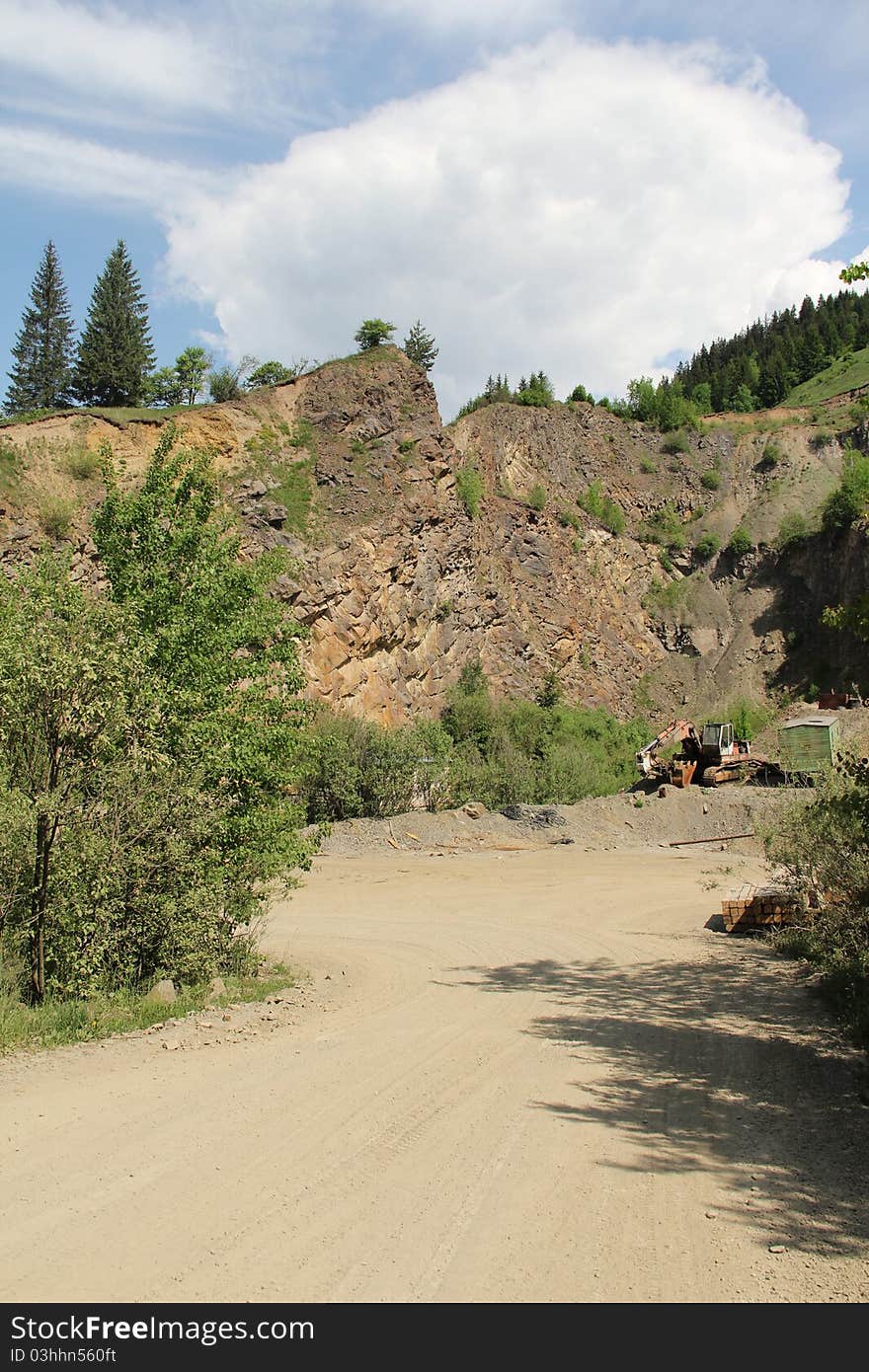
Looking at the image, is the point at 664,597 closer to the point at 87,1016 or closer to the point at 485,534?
the point at 485,534

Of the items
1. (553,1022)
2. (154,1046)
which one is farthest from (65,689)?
(553,1022)

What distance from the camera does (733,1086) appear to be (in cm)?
695

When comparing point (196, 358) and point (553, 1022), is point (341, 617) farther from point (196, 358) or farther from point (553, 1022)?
point (553, 1022)

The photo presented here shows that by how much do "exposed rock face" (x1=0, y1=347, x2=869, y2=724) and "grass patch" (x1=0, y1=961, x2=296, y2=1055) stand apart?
78.1 feet

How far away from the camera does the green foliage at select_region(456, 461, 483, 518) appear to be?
155ft

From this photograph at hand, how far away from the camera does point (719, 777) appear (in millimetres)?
32500

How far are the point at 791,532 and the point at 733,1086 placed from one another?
55.5m

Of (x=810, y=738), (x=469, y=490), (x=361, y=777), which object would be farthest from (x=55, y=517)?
(x=810, y=738)

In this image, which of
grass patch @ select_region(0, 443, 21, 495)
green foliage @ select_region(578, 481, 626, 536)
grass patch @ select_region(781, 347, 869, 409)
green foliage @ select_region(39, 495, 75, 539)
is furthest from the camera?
grass patch @ select_region(781, 347, 869, 409)

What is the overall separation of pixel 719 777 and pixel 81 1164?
30.0 m

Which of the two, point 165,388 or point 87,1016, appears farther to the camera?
point 165,388

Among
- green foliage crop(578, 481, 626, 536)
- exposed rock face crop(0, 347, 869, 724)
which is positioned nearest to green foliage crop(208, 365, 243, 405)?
exposed rock face crop(0, 347, 869, 724)

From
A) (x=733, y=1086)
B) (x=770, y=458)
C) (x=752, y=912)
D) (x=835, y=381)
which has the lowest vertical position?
(x=752, y=912)

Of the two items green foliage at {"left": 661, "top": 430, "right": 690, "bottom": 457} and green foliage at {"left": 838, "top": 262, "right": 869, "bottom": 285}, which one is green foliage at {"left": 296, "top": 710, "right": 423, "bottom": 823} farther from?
green foliage at {"left": 661, "top": 430, "right": 690, "bottom": 457}
